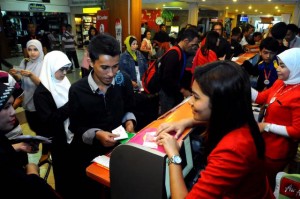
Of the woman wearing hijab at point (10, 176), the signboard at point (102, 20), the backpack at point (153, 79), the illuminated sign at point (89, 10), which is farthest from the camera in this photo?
the illuminated sign at point (89, 10)

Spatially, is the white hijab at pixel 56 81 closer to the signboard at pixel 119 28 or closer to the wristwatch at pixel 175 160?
the wristwatch at pixel 175 160

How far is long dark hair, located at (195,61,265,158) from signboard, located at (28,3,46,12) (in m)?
16.7

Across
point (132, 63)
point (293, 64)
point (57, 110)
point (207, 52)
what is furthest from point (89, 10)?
point (293, 64)

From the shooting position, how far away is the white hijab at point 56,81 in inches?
87.4

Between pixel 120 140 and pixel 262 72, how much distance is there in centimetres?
239

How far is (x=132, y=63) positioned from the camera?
14.3 feet

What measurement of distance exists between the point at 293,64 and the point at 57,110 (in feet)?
7.45

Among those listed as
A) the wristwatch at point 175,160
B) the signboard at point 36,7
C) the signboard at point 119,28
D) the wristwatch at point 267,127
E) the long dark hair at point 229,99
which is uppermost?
the signboard at point 36,7

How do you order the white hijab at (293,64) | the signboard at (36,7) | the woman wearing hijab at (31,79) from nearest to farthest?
the white hijab at (293,64)
the woman wearing hijab at (31,79)
the signboard at (36,7)

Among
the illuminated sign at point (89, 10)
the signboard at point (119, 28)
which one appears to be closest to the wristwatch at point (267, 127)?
the signboard at point (119, 28)

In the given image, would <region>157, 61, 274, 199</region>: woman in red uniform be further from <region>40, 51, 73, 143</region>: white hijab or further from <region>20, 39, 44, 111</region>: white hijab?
<region>20, 39, 44, 111</region>: white hijab

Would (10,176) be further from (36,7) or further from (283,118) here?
(36,7)

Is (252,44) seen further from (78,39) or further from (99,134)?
(78,39)

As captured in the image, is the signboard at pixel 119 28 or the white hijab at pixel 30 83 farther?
the signboard at pixel 119 28
